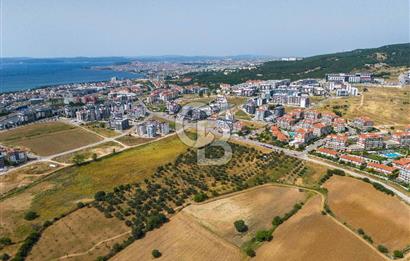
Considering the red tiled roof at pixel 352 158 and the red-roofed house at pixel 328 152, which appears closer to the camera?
the red tiled roof at pixel 352 158

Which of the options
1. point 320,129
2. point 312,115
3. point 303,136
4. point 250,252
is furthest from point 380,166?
point 312,115

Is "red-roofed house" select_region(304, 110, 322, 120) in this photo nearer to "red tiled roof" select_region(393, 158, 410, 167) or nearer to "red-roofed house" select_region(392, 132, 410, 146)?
"red-roofed house" select_region(392, 132, 410, 146)

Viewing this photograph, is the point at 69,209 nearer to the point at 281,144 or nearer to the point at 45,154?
the point at 45,154

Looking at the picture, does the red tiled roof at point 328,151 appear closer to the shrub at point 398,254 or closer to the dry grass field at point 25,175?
the shrub at point 398,254

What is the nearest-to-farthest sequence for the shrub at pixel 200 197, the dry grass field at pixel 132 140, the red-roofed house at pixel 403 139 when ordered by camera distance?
the shrub at pixel 200 197
the red-roofed house at pixel 403 139
the dry grass field at pixel 132 140

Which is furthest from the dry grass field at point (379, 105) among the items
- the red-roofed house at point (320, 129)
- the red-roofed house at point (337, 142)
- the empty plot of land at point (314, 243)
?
the empty plot of land at point (314, 243)

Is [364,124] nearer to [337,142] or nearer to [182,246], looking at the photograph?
[337,142]

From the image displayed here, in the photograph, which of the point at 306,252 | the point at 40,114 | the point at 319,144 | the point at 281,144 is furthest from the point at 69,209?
the point at 40,114
